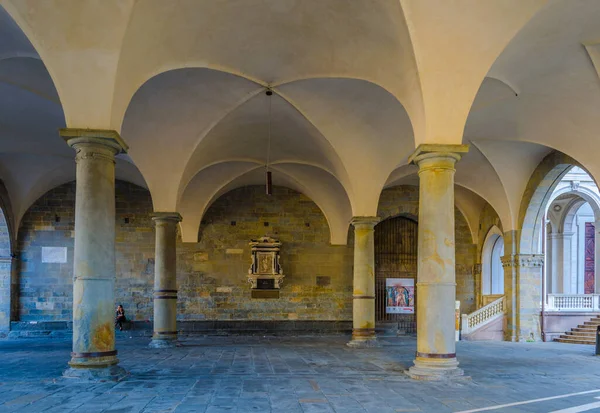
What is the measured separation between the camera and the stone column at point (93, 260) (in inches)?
319

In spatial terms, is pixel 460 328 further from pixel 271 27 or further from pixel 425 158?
pixel 271 27

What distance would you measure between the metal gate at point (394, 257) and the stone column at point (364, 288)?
299 inches

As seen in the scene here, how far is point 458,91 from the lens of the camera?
8703 millimetres

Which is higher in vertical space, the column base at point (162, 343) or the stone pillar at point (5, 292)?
the stone pillar at point (5, 292)

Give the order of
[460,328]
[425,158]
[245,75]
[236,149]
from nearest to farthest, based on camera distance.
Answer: [425,158] → [245,75] → [236,149] → [460,328]

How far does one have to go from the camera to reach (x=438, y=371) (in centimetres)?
835

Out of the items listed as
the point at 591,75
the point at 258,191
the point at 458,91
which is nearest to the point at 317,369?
the point at 458,91

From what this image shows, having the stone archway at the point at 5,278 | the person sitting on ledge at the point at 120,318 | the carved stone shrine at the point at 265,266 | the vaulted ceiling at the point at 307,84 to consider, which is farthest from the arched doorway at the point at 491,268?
the stone archway at the point at 5,278

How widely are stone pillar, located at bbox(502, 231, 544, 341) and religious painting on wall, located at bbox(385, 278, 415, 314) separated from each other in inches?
182

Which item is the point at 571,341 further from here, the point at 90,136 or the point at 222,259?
the point at 90,136

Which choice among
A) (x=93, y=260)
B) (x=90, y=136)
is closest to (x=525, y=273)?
(x=93, y=260)

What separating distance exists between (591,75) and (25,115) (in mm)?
12309

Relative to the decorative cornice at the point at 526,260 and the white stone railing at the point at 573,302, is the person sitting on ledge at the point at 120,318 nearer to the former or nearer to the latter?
the decorative cornice at the point at 526,260

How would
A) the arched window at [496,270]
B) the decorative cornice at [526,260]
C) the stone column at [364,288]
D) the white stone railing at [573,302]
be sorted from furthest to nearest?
the arched window at [496,270]
the white stone railing at [573,302]
the decorative cornice at [526,260]
the stone column at [364,288]
